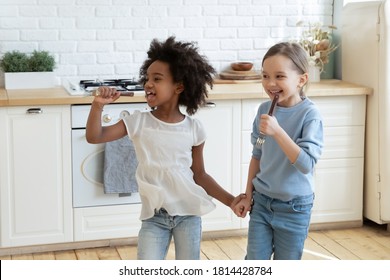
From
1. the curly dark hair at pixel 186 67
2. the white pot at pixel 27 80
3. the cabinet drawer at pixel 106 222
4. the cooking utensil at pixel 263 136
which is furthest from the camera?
the white pot at pixel 27 80

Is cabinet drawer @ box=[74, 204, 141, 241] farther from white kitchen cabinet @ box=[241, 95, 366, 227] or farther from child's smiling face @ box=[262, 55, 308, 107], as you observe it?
child's smiling face @ box=[262, 55, 308, 107]

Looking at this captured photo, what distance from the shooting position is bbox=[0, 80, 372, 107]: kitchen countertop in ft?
12.7

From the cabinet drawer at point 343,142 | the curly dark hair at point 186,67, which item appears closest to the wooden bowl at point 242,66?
the cabinet drawer at point 343,142

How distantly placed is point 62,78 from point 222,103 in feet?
3.32

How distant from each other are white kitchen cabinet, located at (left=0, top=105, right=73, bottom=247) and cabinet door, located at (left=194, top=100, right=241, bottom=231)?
0.76 meters

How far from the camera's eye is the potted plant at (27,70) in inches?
168

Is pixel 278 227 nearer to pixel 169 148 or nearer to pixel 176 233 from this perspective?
pixel 176 233

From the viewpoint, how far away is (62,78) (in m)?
4.52

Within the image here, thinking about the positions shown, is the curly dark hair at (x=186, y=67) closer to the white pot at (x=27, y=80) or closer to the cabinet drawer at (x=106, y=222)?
the cabinet drawer at (x=106, y=222)

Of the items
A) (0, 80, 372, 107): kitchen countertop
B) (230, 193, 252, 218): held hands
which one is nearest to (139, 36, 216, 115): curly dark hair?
(230, 193, 252, 218): held hands

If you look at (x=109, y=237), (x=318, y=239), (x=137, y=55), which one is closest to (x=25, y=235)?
(x=109, y=237)

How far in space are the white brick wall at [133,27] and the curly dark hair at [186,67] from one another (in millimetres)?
1928

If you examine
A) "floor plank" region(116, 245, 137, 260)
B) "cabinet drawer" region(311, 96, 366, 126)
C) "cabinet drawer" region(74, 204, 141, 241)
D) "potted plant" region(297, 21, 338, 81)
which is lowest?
Result: "floor plank" region(116, 245, 137, 260)
